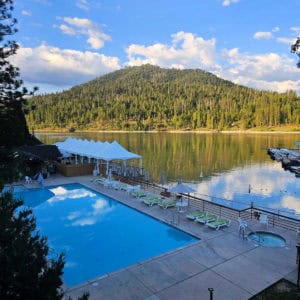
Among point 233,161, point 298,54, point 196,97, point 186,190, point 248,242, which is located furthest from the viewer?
point 196,97

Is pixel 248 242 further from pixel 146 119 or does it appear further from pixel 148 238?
pixel 146 119

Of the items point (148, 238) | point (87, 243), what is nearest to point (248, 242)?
point (148, 238)

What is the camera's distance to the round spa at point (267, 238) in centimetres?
970

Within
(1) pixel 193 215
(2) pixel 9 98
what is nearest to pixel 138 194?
(1) pixel 193 215

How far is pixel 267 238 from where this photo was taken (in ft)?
33.7

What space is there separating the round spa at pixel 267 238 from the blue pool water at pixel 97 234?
2.28 meters

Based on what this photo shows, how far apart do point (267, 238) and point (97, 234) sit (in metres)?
6.92

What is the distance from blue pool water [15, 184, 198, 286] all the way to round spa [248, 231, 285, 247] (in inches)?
89.9

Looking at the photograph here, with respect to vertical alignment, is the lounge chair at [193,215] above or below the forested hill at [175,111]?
below

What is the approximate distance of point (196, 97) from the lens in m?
149

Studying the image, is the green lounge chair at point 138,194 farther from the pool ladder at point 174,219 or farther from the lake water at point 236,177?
the lake water at point 236,177

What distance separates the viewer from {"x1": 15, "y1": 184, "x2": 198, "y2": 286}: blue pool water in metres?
9.09

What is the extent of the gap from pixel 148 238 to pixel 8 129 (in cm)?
769

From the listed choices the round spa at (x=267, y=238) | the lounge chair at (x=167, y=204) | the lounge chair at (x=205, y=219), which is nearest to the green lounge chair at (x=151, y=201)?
the lounge chair at (x=167, y=204)
